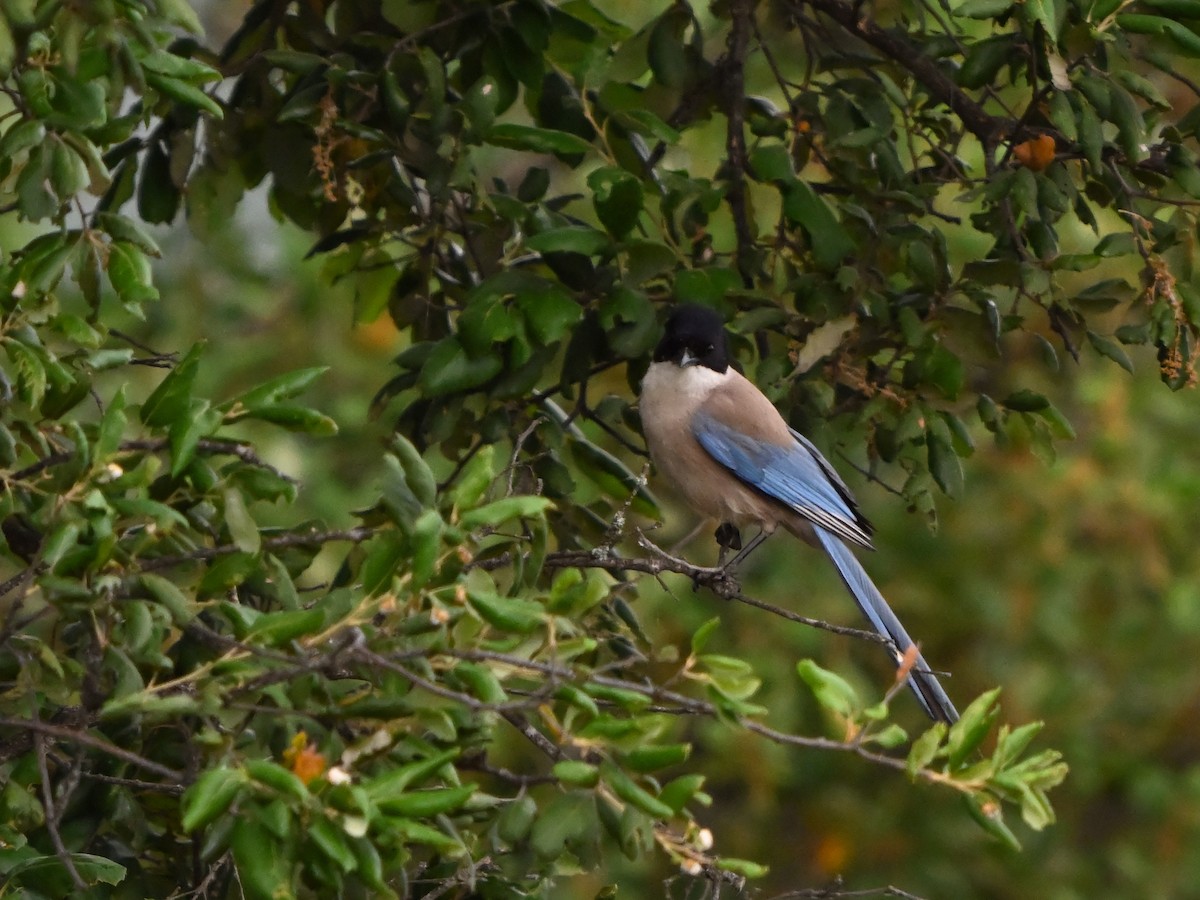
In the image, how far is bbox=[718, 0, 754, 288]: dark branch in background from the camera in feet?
13.6

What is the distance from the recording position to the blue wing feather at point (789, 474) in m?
4.65

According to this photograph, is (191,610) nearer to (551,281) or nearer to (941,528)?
(551,281)

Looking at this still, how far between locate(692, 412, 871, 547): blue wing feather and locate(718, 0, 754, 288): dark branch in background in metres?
0.69

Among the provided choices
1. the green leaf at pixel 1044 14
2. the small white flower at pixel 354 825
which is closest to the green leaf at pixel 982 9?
the green leaf at pixel 1044 14

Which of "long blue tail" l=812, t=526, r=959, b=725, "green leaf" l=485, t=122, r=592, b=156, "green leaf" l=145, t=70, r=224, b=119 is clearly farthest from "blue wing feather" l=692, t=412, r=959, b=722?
"green leaf" l=145, t=70, r=224, b=119

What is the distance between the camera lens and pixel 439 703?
2.54 meters

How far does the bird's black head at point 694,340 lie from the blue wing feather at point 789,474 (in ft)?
0.92

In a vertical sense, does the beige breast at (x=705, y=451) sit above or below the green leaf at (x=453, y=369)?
below

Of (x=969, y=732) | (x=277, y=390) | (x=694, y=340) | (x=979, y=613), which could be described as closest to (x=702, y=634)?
(x=969, y=732)

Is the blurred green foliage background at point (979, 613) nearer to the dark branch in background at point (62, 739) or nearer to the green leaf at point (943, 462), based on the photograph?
the green leaf at point (943, 462)

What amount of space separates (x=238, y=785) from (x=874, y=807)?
20.2 feet

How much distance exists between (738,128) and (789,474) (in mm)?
969

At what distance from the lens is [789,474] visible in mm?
4719

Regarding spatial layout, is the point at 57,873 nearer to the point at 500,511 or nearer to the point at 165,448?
the point at 165,448
